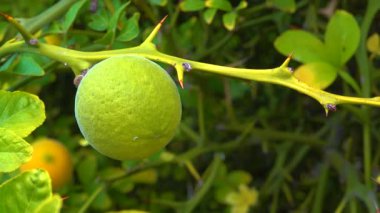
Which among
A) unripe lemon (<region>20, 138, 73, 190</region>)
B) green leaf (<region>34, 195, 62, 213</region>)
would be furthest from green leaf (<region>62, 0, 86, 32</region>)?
green leaf (<region>34, 195, 62, 213</region>)

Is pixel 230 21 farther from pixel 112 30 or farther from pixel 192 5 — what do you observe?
pixel 112 30

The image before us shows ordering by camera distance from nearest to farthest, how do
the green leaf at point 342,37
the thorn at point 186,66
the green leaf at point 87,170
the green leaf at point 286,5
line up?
the thorn at point 186,66 → the green leaf at point 342,37 → the green leaf at point 286,5 → the green leaf at point 87,170

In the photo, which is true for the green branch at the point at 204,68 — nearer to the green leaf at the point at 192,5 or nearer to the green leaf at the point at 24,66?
the green leaf at the point at 24,66

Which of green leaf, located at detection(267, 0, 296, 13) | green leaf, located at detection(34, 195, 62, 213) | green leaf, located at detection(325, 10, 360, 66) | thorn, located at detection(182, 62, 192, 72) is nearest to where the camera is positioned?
green leaf, located at detection(34, 195, 62, 213)

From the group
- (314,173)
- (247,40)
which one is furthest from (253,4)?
(314,173)

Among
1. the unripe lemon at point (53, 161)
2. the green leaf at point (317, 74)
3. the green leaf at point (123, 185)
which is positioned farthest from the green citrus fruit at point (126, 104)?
the green leaf at point (123, 185)

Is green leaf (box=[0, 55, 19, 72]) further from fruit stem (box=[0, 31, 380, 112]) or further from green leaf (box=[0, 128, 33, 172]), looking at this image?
green leaf (box=[0, 128, 33, 172])

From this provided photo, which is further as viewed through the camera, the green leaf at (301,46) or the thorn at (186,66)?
the green leaf at (301,46)
